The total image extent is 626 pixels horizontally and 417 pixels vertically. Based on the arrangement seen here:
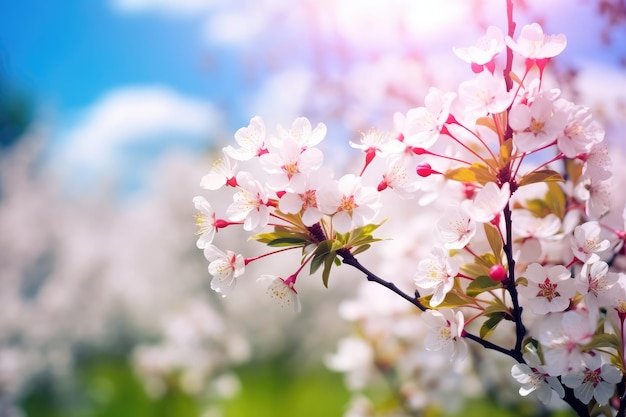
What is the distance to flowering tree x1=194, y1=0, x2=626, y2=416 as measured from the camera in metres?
0.58

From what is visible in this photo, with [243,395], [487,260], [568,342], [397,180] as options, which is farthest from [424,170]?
[243,395]

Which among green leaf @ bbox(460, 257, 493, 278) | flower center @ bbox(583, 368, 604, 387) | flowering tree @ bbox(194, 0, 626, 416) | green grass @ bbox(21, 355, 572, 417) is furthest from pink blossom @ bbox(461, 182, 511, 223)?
green grass @ bbox(21, 355, 572, 417)

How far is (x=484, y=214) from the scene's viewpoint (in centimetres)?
58

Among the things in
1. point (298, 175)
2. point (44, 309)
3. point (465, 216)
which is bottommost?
point (44, 309)

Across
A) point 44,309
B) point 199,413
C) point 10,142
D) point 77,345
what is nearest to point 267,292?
point 199,413

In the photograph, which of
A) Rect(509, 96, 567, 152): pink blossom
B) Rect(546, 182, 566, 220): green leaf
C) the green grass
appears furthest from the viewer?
the green grass

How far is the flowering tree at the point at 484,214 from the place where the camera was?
22.9 inches

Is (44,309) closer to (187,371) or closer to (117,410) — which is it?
(117,410)

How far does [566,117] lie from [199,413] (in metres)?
2.34

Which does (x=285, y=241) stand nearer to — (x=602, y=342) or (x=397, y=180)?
(x=397, y=180)

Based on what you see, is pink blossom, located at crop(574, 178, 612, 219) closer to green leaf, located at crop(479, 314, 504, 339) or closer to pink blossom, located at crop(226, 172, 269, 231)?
green leaf, located at crop(479, 314, 504, 339)

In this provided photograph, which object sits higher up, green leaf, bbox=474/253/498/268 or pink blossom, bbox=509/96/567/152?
pink blossom, bbox=509/96/567/152

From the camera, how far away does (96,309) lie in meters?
4.94

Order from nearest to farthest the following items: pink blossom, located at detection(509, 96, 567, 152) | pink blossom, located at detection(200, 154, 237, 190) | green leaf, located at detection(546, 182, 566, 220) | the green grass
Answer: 1. pink blossom, located at detection(509, 96, 567, 152)
2. pink blossom, located at detection(200, 154, 237, 190)
3. green leaf, located at detection(546, 182, 566, 220)
4. the green grass
